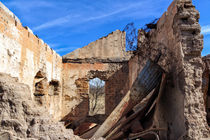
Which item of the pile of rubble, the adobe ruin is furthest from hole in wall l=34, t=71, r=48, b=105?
the pile of rubble

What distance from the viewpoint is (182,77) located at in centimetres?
418

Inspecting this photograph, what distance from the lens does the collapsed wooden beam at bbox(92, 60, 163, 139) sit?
4598mm

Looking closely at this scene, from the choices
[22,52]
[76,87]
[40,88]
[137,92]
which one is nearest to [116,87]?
[76,87]

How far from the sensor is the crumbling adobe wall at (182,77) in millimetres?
3961

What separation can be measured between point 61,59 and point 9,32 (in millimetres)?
4934

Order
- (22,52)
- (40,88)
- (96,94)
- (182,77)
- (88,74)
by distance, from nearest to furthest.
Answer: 1. (182,77)
2. (22,52)
3. (40,88)
4. (88,74)
5. (96,94)

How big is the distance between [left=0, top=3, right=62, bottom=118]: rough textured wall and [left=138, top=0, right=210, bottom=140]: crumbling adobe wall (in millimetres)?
3851

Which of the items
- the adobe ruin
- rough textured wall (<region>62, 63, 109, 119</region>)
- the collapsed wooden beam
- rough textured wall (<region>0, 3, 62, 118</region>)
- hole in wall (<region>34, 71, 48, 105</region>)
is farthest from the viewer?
rough textured wall (<region>62, 63, 109, 119</region>)

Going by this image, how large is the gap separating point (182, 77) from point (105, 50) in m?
7.07

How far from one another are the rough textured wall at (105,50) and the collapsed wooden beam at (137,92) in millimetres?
5852

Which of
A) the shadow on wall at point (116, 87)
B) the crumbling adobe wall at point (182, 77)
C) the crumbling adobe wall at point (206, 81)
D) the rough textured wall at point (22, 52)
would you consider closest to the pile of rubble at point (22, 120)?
the rough textured wall at point (22, 52)

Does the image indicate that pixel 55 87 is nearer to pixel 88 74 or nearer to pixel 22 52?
pixel 88 74

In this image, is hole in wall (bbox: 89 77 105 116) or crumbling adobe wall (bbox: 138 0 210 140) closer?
crumbling adobe wall (bbox: 138 0 210 140)

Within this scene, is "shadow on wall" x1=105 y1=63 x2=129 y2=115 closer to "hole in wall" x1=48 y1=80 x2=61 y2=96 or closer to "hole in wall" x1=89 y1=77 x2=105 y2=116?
"hole in wall" x1=48 y1=80 x2=61 y2=96
